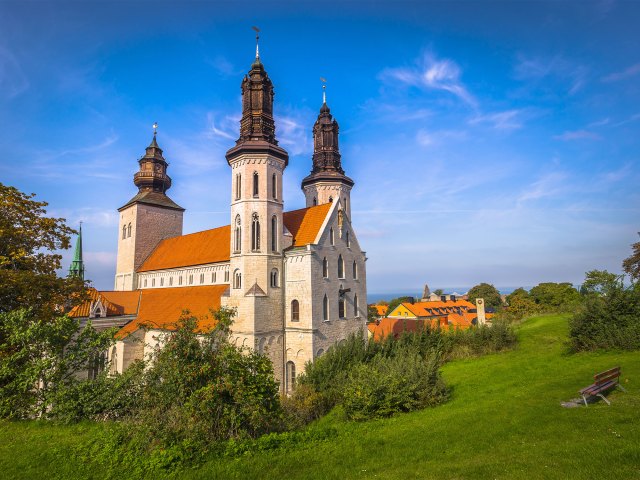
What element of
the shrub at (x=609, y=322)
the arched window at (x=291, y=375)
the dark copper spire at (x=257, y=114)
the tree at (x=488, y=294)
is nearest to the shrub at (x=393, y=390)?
the shrub at (x=609, y=322)

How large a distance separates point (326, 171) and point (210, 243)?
12.1 metres

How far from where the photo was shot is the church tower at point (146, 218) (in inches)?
1456

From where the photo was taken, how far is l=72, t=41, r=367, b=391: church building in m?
23.2

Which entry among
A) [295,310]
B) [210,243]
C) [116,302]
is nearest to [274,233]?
[295,310]

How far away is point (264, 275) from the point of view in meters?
23.5

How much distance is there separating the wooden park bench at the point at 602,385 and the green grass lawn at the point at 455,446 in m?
0.30

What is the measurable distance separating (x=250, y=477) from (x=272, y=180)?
65.2 ft

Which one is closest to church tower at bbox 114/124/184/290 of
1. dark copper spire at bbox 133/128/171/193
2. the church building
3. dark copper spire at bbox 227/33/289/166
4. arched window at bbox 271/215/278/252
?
dark copper spire at bbox 133/128/171/193

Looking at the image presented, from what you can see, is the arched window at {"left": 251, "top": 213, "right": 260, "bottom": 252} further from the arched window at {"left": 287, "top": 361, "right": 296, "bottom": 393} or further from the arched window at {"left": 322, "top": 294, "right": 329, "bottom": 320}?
the arched window at {"left": 287, "top": 361, "right": 296, "bottom": 393}

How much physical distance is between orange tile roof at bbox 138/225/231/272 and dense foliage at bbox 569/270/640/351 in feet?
72.0

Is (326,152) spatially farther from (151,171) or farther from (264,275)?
(151,171)

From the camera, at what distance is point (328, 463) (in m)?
8.09

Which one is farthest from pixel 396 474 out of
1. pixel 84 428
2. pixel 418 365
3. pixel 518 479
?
pixel 84 428

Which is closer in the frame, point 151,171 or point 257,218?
point 257,218
